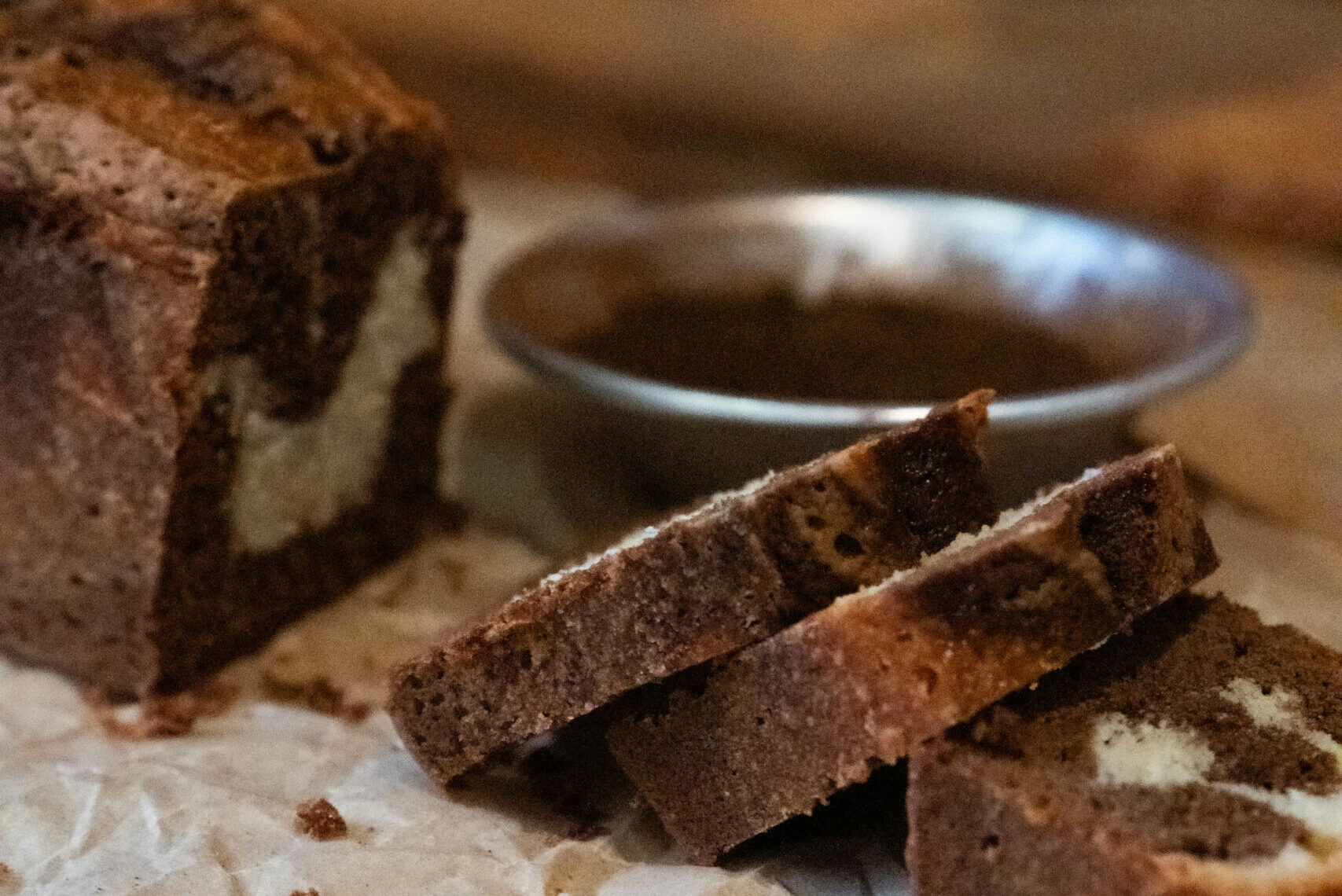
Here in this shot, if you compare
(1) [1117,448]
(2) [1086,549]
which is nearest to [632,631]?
(2) [1086,549]

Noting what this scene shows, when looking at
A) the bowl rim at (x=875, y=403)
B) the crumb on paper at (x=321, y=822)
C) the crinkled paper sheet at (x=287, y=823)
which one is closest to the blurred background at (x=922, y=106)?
the bowl rim at (x=875, y=403)

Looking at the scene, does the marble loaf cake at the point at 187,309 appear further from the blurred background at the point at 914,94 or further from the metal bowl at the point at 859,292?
the blurred background at the point at 914,94

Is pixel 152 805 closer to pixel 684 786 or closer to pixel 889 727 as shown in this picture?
pixel 684 786

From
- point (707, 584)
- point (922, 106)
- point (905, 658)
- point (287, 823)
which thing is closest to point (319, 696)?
point (287, 823)

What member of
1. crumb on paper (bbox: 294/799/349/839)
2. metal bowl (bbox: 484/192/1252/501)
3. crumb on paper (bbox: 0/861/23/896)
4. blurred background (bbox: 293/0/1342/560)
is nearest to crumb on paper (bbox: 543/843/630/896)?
crumb on paper (bbox: 294/799/349/839)

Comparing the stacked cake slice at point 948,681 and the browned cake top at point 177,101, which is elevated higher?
the browned cake top at point 177,101

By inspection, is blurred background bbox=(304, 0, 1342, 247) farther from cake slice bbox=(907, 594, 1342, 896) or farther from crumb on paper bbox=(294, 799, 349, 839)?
crumb on paper bbox=(294, 799, 349, 839)

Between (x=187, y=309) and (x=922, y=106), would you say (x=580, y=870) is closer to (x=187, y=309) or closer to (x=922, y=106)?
(x=187, y=309)
